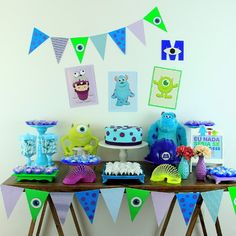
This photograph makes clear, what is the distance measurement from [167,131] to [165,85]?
29 centimetres

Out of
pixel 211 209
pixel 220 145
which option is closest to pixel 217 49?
pixel 220 145

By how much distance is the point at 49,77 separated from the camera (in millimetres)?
2027

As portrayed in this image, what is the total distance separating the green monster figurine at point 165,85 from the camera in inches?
80.4

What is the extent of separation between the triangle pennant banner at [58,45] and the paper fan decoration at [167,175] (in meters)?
0.88

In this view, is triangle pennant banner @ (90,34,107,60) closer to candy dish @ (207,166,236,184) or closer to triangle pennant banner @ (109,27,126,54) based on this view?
triangle pennant banner @ (109,27,126,54)

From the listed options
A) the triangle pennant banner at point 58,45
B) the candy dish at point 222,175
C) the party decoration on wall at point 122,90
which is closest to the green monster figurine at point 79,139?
the party decoration on wall at point 122,90

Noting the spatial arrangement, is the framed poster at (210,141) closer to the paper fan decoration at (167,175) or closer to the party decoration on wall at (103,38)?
the paper fan decoration at (167,175)

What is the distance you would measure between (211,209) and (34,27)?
1.38 m

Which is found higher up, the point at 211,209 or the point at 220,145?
the point at 220,145

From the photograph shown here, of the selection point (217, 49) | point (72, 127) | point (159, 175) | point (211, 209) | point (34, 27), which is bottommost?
point (211, 209)

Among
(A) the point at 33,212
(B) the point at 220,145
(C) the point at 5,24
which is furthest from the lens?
(C) the point at 5,24

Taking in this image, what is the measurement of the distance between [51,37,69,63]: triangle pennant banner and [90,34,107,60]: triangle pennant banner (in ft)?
0.53

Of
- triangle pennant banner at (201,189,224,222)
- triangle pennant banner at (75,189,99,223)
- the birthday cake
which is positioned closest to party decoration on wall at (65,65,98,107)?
the birthday cake

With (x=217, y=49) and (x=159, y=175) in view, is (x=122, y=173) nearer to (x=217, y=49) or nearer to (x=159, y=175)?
(x=159, y=175)
